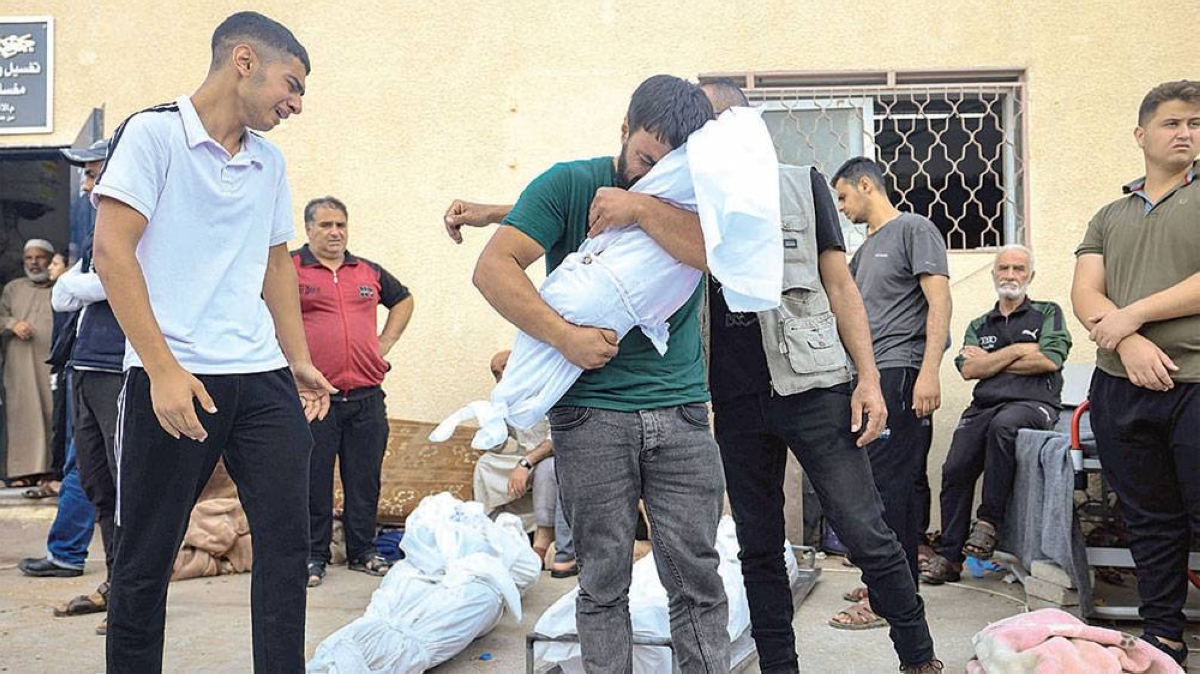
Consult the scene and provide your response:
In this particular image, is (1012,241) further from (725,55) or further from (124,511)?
(124,511)

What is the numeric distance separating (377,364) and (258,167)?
3.34 metres

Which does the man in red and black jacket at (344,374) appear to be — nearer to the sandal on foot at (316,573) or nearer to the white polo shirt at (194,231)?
the sandal on foot at (316,573)

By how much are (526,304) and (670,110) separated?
1.89 feet

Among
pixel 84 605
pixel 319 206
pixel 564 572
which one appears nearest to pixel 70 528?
pixel 84 605

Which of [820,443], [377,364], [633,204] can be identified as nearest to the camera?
[633,204]

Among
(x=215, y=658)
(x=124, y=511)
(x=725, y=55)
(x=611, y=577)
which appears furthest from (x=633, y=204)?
(x=725, y=55)

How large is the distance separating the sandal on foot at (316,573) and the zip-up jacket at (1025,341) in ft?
11.4

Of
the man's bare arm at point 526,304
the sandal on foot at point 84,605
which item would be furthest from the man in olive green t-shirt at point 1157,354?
the sandal on foot at point 84,605

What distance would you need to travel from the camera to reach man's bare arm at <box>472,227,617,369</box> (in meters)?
2.75

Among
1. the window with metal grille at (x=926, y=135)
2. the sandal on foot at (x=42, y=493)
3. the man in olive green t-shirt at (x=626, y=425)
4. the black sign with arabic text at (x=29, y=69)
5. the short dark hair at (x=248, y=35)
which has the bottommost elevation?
the sandal on foot at (x=42, y=493)

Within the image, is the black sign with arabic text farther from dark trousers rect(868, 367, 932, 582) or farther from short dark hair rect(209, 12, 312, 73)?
dark trousers rect(868, 367, 932, 582)

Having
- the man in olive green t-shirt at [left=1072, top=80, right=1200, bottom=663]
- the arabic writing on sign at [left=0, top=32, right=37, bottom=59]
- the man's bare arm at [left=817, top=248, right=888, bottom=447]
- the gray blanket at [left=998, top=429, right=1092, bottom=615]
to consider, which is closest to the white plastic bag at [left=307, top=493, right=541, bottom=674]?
the man's bare arm at [left=817, top=248, right=888, bottom=447]

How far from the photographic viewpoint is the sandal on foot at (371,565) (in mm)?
6137

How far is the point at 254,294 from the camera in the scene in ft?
9.80
